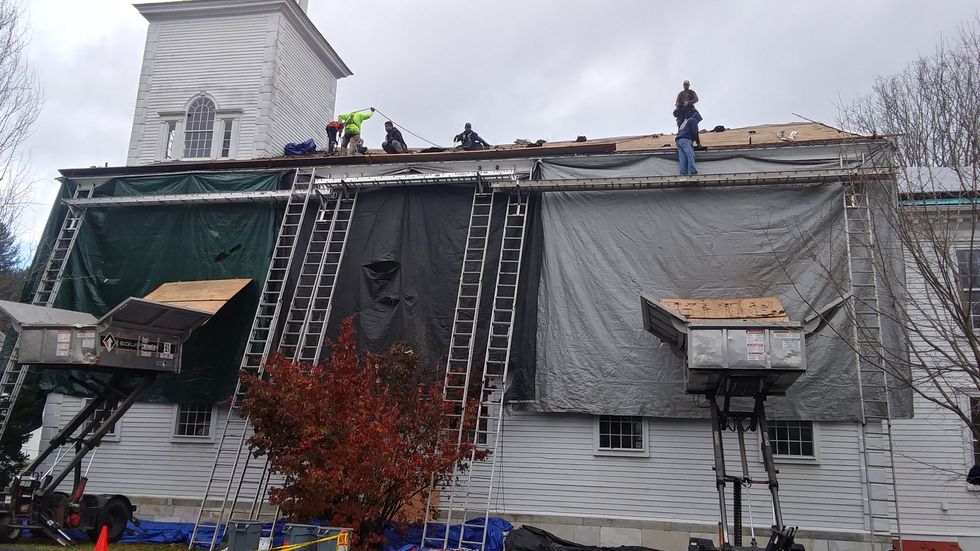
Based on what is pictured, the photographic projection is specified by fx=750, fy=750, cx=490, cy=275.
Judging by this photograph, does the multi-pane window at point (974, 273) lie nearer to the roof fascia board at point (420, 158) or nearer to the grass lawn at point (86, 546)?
the roof fascia board at point (420, 158)

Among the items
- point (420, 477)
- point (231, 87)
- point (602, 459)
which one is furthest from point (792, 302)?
point (231, 87)

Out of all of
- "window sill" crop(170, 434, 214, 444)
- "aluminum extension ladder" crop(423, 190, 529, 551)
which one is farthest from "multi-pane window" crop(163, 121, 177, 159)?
"aluminum extension ladder" crop(423, 190, 529, 551)

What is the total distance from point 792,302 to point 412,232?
291 inches

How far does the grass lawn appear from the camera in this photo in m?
12.2

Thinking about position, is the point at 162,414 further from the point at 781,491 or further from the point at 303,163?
the point at 781,491

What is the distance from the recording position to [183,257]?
54.1 ft

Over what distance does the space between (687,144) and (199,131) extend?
14257 mm

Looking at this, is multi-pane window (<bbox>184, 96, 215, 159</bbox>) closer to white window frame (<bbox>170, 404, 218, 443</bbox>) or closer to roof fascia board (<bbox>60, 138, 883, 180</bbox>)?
roof fascia board (<bbox>60, 138, 883, 180</bbox>)

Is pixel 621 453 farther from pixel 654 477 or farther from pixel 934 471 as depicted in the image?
pixel 934 471

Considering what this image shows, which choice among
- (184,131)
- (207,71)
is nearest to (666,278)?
(184,131)

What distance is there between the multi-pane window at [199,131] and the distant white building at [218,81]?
0.09 ft

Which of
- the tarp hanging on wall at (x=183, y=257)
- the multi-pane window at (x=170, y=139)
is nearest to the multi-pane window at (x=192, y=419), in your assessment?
the tarp hanging on wall at (x=183, y=257)

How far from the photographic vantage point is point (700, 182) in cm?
1398

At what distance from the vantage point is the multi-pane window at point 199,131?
848 inches
